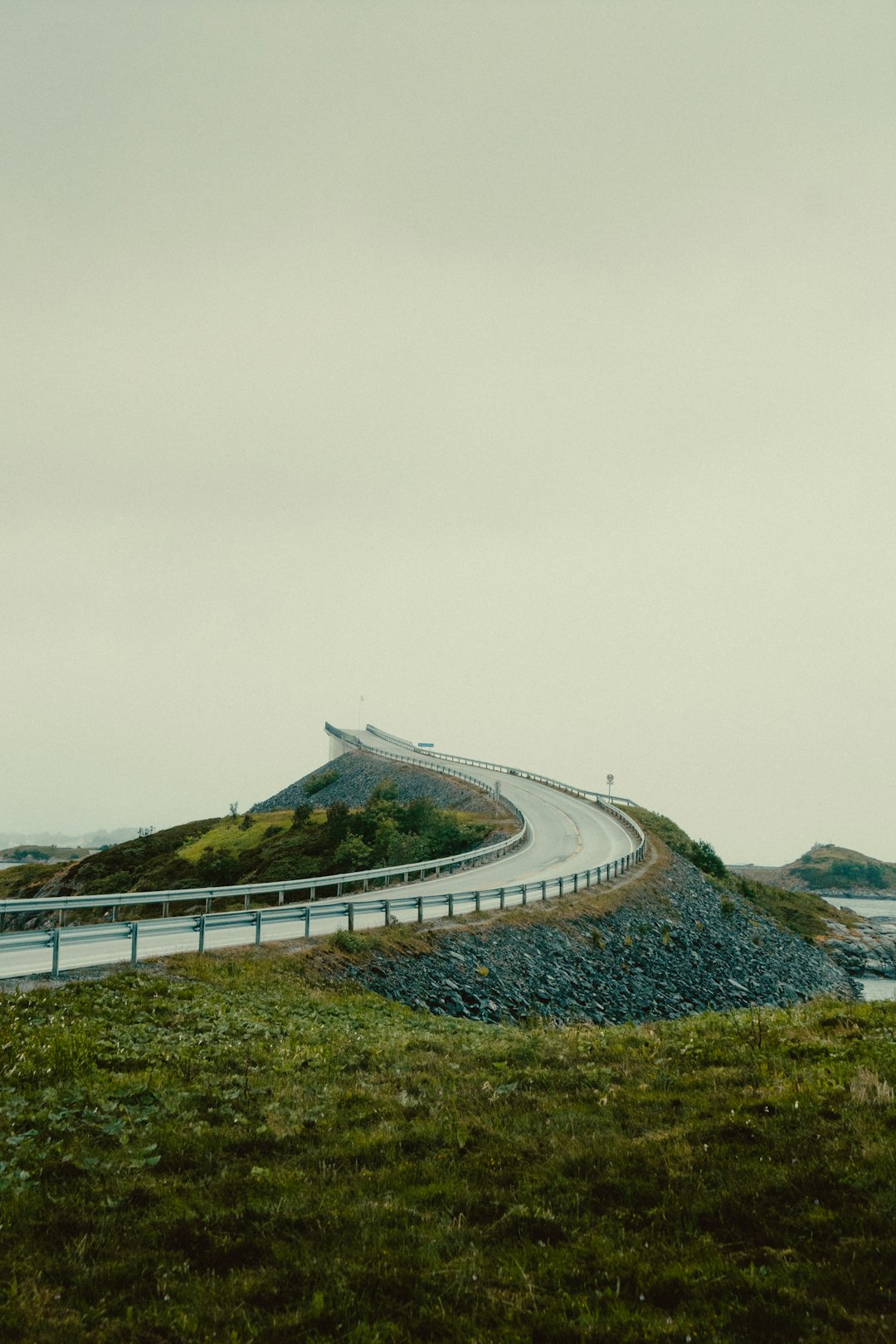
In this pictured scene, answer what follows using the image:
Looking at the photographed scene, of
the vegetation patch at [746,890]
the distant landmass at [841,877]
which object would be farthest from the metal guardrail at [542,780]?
the distant landmass at [841,877]

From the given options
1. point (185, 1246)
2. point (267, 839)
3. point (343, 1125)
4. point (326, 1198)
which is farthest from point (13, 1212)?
point (267, 839)

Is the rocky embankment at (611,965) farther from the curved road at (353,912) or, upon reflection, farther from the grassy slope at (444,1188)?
the grassy slope at (444,1188)

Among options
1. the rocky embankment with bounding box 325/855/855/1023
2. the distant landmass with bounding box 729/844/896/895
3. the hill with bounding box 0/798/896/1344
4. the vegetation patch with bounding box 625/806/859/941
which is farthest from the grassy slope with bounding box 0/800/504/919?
the distant landmass with bounding box 729/844/896/895

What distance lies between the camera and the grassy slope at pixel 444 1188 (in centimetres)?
652

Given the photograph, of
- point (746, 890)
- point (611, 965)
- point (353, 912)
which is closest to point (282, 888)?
point (353, 912)

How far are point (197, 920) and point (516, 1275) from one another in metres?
18.0

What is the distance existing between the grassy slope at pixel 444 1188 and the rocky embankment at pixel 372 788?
57328 millimetres

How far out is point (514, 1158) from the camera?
9719mm

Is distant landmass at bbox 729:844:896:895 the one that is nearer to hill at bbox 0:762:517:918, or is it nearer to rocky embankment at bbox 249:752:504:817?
rocky embankment at bbox 249:752:504:817

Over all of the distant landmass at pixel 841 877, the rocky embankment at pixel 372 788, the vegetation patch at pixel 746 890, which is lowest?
the distant landmass at pixel 841 877

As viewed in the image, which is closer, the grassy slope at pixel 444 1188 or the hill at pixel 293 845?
the grassy slope at pixel 444 1188

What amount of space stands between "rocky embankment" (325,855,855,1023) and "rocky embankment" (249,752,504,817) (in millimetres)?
26907

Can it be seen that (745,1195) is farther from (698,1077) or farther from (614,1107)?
(698,1077)

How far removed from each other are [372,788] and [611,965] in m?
64.0
